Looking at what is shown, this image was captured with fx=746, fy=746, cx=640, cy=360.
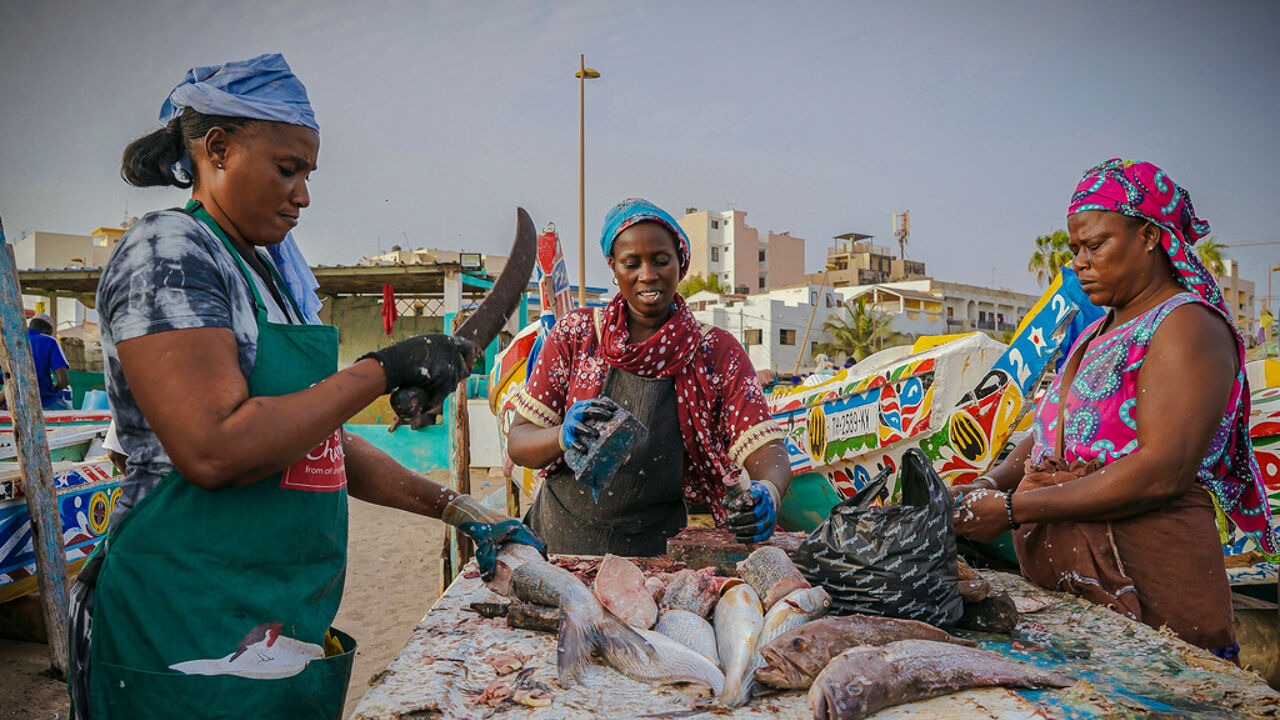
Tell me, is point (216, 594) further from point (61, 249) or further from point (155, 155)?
point (61, 249)

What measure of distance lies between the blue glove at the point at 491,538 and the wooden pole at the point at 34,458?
369 centimetres

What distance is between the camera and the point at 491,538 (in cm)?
196

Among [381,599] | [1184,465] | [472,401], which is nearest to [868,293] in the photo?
[472,401]

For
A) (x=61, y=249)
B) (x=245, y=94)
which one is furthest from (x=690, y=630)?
(x=61, y=249)

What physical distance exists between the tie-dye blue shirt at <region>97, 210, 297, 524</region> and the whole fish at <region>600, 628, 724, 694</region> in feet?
3.10

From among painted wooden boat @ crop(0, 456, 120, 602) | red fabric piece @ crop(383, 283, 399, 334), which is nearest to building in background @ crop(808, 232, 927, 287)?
red fabric piece @ crop(383, 283, 399, 334)

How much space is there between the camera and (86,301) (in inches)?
711

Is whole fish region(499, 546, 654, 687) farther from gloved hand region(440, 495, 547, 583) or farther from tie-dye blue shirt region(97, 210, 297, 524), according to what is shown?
tie-dye blue shirt region(97, 210, 297, 524)

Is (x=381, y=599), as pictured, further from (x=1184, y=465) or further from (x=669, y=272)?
(x=1184, y=465)

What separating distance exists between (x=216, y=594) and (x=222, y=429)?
0.35 meters

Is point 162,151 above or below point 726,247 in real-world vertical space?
below

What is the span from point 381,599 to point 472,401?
20.8 feet

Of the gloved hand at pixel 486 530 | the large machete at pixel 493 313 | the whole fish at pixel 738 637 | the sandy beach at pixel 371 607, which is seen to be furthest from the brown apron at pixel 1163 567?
the sandy beach at pixel 371 607

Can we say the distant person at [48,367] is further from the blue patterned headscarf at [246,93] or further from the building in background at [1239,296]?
the building in background at [1239,296]
